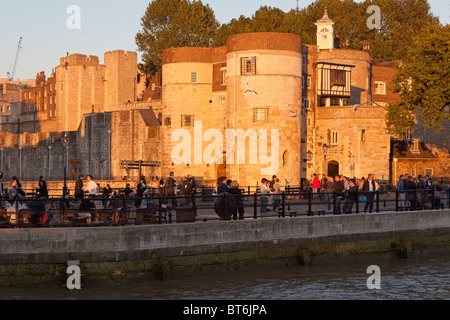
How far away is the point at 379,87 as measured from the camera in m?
88.6

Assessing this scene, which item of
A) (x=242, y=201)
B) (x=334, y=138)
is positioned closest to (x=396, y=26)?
(x=334, y=138)

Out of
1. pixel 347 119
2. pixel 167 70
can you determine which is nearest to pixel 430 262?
pixel 347 119

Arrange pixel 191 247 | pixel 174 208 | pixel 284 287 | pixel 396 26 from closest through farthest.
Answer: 1. pixel 284 287
2. pixel 191 247
3. pixel 174 208
4. pixel 396 26

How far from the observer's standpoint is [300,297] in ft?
70.2

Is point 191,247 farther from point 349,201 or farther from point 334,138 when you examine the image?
point 334,138

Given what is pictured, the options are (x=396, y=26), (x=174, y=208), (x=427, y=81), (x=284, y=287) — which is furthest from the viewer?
(x=396, y=26)

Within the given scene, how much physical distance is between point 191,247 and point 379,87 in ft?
228

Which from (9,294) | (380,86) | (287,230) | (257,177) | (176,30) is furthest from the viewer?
(176,30)

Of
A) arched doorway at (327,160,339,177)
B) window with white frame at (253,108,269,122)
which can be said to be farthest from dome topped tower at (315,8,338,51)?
window with white frame at (253,108,269,122)

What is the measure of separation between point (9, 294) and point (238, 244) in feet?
25.4

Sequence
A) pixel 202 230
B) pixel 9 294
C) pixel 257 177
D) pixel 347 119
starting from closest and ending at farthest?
pixel 9 294 → pixel 202 230 → pixel 257 177 → pixel 347 119

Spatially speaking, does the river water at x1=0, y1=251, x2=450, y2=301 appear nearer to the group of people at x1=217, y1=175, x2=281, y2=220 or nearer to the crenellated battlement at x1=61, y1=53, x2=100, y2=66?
the group of people at x1=217, y1=175, x2=281, y2=220
